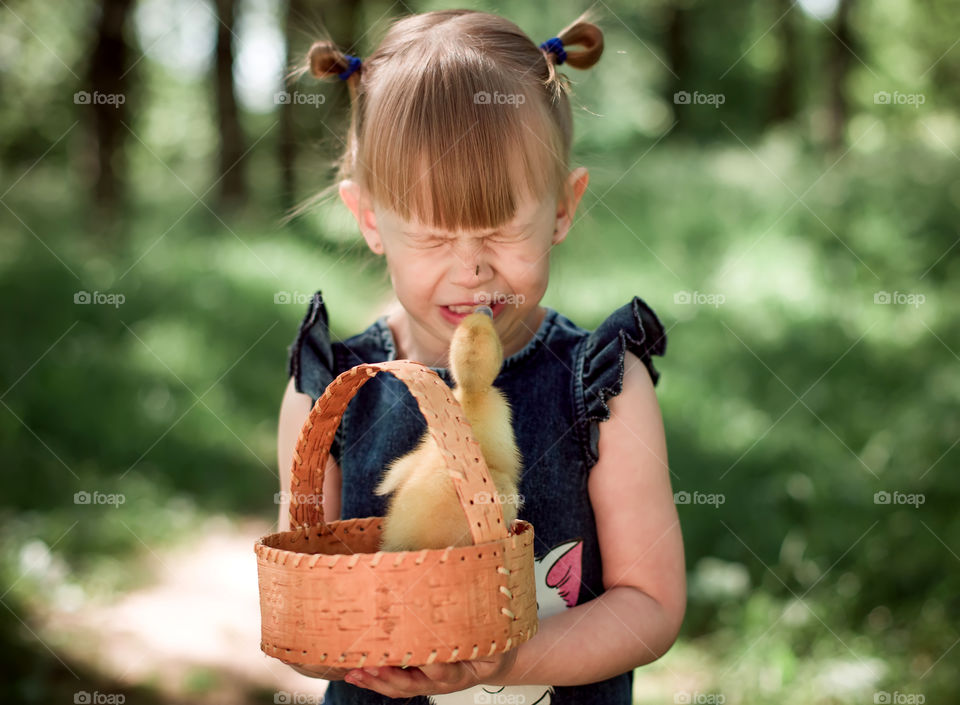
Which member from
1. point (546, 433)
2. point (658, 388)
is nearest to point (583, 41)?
point (546, 433)

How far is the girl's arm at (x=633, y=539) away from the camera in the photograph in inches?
66.9

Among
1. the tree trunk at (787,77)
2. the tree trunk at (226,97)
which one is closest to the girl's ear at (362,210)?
the tree trunk at (226,97)

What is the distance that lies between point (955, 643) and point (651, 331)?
2.30 m

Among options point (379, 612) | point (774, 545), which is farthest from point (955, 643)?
point (379, 612)

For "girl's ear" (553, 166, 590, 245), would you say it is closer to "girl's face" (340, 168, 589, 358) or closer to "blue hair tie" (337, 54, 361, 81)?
"girl's face" (340, 168, 589, 358)

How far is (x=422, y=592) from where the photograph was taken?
4.32 ft

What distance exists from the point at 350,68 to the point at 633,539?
4.11ft

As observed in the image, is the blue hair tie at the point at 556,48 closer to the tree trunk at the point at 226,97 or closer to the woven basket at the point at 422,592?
the woven basket at the point at 422,592

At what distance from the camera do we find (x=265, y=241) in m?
10.7

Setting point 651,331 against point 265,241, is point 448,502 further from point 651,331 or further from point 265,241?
point 265,241

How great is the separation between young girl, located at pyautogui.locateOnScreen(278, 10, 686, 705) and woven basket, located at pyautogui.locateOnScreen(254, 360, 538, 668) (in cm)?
28

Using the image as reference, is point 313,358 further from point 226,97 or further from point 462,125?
point 226,97

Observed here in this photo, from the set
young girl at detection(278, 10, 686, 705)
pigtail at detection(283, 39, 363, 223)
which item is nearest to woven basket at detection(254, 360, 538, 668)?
young girl at detection(278, 10, 686, 705)

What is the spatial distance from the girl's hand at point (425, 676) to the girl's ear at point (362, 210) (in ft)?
3.13
